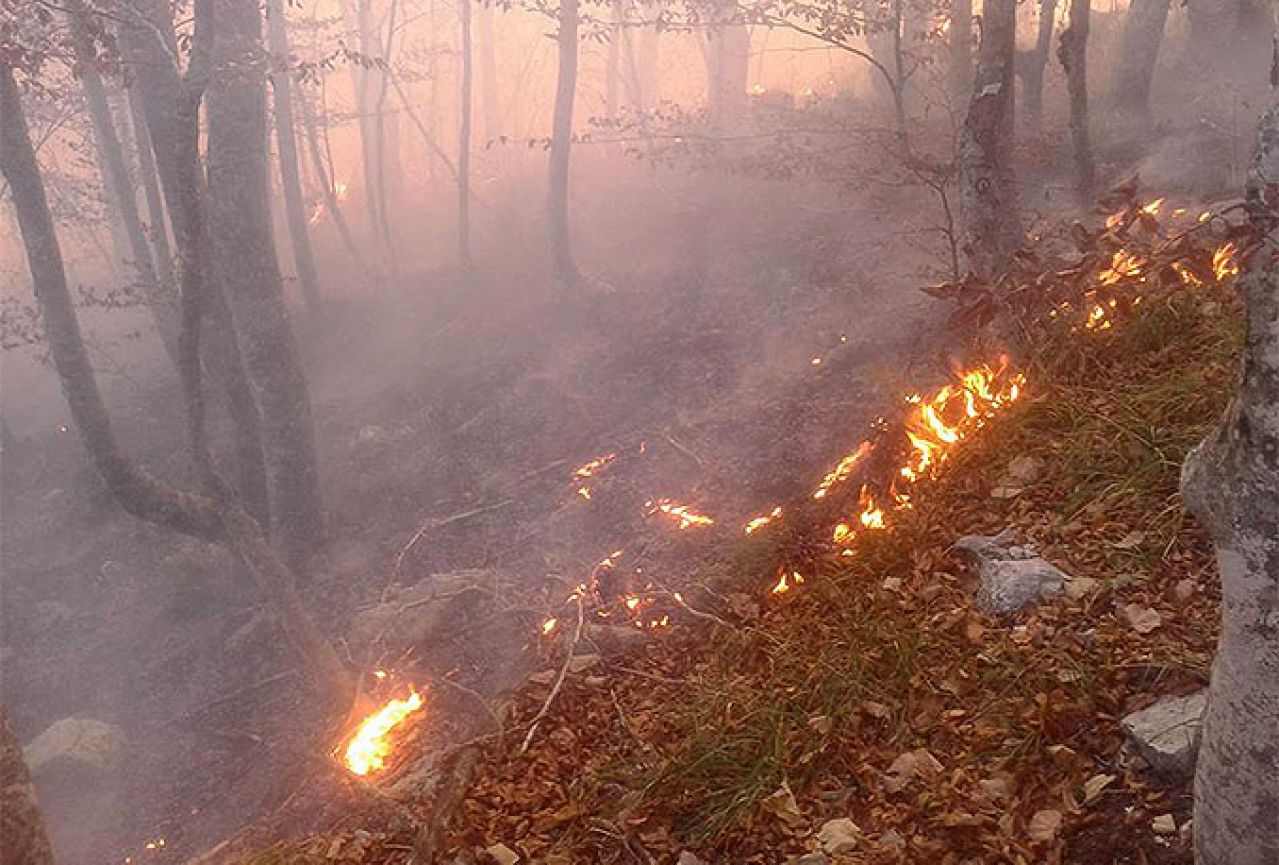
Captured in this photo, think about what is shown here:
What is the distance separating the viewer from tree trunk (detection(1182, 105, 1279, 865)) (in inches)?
85.7

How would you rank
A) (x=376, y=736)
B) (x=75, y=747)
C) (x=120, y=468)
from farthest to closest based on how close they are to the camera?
1. (x=120, y=468)
2. (x=75, y=747)
3. (x=376, y=736)

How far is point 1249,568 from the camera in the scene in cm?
230

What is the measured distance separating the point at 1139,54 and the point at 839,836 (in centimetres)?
1299

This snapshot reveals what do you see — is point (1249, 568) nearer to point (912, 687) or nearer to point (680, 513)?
point (912, 687)

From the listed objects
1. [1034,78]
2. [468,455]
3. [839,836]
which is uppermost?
[1034,78]

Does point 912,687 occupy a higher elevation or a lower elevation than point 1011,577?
lower

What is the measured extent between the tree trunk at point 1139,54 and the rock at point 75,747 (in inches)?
554

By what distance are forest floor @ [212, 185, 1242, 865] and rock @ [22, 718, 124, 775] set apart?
177 inches

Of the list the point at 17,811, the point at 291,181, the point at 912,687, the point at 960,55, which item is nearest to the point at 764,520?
the point at 912,687

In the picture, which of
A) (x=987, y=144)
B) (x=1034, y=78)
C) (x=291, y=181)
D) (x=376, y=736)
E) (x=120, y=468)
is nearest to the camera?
(x=376, y=736)

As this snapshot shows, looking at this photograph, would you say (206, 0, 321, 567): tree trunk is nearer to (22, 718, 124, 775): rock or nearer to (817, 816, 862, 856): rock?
(22, 718, 124, 775): rock

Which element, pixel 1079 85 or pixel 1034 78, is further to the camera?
pixel 1034 78

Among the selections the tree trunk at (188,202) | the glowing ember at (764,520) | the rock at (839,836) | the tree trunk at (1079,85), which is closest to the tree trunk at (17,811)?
the rock at (839,836)

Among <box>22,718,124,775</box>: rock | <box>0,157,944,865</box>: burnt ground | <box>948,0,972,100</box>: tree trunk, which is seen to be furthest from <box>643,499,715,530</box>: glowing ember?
<box>948,0,972,100</box>: tree trunk
